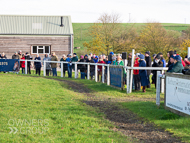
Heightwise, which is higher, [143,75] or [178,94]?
[143,75]

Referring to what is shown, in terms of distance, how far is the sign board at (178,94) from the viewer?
7379mm

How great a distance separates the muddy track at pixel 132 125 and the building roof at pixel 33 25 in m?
27.5

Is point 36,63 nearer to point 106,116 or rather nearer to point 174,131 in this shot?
point 106,116

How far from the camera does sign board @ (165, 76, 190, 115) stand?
7.38m

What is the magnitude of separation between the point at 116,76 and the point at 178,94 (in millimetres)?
6461

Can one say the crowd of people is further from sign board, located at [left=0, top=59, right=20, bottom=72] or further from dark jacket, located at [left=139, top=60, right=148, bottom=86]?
sign board, located at [left=0, top=59, right=20, bottom=72]

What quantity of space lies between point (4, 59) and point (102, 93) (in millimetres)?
13137

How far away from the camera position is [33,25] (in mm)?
36875

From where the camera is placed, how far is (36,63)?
23.2m

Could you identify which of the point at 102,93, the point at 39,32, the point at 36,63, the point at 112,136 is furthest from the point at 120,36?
the point at 112,136

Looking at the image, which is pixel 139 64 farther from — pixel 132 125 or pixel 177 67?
pixel 132 125

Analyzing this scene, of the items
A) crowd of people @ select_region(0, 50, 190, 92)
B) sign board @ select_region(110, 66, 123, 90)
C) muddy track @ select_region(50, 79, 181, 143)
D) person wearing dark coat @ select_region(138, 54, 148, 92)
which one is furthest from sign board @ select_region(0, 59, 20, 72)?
muddy track @ select_region(50, 79, 181, 143)

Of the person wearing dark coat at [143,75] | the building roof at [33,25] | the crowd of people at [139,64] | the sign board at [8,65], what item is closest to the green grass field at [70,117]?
the person wearing dark coat at [143,75]

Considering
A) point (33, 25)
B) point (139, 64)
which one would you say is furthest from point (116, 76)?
point (33, 25)
